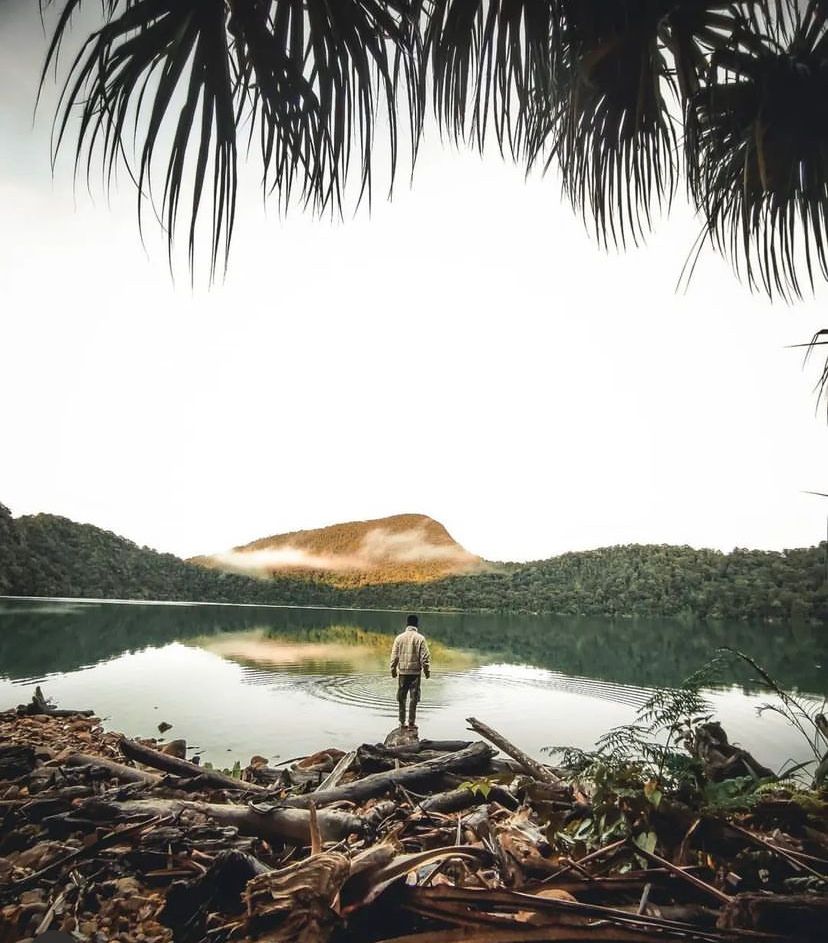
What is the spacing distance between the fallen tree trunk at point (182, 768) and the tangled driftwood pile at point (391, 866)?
0.03 m

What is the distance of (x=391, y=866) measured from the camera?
1.25m

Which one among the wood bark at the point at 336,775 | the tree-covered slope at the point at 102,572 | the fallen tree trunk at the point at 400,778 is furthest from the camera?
the tree-covered slope at the point at 102,572

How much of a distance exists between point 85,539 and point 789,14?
328ft

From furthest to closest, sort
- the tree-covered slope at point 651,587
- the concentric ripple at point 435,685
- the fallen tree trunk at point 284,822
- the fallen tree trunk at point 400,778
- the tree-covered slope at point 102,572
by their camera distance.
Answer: the tree-covered slope at point 102,572, the tree-covered slope at point 651,587, the concentric ripple at point 435,685, the fallen tree trunk at point 400,778, the fallen tree trunk at point 284,822

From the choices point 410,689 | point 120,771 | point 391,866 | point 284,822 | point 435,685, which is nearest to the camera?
point 391,866

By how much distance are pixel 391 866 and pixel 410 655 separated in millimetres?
6647

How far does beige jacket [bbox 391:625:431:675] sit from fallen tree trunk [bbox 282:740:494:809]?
426 centimetres

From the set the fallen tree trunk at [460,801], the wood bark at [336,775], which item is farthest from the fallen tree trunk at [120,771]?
the fallen tree trunk at [460,801]

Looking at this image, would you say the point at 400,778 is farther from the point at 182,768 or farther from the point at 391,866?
the point at 391,866

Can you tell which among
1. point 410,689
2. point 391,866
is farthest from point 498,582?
point 391,866

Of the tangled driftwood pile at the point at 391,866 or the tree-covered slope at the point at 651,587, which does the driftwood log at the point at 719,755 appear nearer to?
the tangled driftwood pile at the point at 391,866

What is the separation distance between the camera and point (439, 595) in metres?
90.1

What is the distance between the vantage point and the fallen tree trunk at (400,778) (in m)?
2.75

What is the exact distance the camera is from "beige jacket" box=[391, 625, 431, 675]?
7.66 meters
